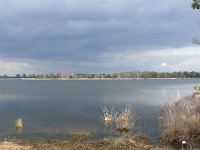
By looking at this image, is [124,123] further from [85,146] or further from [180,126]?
[85,146]

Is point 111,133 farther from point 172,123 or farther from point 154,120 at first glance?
point 154,120

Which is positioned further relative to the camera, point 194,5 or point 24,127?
point 24,127

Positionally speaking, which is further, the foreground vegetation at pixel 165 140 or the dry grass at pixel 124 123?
the dry grass at pixel 124 123

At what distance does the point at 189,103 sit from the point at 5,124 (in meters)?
17.6

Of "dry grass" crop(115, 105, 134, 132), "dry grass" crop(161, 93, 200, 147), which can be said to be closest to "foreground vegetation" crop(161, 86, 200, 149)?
"dry grass" crop(161, 93, 200, 147)

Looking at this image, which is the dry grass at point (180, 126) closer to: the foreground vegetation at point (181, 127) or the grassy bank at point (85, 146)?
the foreground vegetation at point (181, 127)

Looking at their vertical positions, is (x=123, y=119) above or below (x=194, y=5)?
below

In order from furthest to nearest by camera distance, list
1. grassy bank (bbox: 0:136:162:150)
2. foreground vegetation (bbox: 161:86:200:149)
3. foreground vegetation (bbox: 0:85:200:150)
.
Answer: foreground vegetation (bbox: 161:86:200:149), foreground vegetation (bbox: 0:85:200:150), grassy bank (bbox: 0:136:162:150)

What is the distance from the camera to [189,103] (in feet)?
87.7

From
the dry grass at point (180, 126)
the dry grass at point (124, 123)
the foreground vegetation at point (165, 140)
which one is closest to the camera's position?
the foreground vegetation at point (165, 140)

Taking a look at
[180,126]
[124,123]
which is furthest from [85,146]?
[124,123]

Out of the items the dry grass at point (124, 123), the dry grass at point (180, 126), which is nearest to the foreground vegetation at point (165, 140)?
the dry grass at point (180, 126)

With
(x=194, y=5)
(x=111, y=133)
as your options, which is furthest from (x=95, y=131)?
(x=194, y=5)

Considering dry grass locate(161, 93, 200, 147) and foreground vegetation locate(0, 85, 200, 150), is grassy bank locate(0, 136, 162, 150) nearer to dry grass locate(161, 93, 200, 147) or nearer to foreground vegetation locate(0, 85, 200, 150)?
foreground vegetation locate(0, 85, 200, 150)
